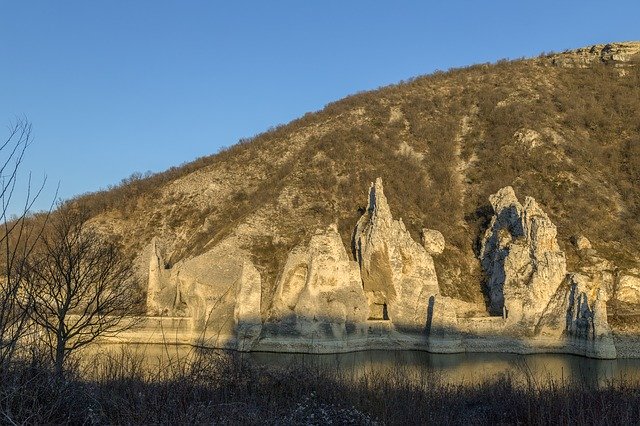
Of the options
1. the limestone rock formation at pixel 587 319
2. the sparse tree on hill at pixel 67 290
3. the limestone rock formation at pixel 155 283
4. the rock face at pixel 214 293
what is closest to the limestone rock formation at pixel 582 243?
the limestone rock formation at pixel 587 319

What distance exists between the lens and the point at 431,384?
611 inches

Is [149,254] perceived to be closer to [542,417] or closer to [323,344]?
[323,344]

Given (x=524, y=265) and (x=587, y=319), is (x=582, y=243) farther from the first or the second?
(x=587, y=319)

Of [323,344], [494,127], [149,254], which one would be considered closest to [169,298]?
[149,254]

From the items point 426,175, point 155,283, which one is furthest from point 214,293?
point 426,175

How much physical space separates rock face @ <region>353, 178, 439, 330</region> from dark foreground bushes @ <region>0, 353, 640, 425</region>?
23799 millimetres

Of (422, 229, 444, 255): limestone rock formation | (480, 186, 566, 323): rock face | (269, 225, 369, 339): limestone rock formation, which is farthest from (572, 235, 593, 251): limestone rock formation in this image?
(269, 225, 369, 339): limestone rock formation

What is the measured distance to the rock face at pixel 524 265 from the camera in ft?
132

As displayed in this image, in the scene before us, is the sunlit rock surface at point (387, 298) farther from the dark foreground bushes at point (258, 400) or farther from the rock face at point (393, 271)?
the dark foreground bushes at point (258, 400)

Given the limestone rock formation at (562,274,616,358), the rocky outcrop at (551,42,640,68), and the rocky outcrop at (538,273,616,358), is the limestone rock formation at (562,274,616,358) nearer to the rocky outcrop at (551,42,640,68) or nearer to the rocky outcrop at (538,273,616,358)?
the rocky outcrop at (538,273,616,358)

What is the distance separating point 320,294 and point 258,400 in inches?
1026

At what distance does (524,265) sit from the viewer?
41688 millimetres

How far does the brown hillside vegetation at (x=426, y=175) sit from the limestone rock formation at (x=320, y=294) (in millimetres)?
1874

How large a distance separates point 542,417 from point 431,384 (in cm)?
335
